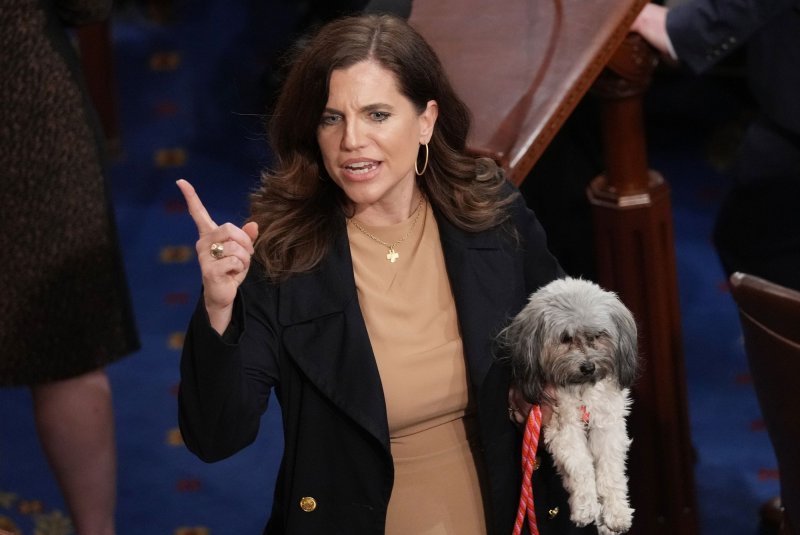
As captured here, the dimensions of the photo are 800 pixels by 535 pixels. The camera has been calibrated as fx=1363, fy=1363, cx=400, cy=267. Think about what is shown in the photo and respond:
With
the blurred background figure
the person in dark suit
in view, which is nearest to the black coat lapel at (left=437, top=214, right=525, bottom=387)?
the person in dark suit

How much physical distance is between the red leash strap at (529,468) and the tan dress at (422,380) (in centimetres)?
10

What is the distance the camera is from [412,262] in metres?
2.59

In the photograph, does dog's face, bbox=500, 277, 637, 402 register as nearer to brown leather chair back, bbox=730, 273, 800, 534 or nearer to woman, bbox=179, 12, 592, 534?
woman, bbox=179, 12, 592, 534

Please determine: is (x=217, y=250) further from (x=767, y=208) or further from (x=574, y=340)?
(x=767, y=208)

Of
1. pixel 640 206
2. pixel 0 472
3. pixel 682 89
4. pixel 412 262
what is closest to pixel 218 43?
pixel 682 89

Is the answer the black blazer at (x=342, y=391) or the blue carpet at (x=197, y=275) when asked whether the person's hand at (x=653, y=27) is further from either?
the blue carpet at (x=197, y=275)

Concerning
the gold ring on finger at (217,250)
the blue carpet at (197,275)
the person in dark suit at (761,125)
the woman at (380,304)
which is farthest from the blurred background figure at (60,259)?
the person in dark suit at (761,125)

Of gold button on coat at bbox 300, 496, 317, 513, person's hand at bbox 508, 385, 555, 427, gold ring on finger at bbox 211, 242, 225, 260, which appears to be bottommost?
gold button on coat at bbox 300, 496, 317, 513

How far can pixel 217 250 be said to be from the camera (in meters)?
2.17

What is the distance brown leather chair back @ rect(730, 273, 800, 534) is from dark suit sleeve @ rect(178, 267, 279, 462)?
930 mm

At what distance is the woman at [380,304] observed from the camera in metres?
2.45

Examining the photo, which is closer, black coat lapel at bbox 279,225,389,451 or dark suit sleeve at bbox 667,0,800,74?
black coat lapel at bbox 279,225,389,451

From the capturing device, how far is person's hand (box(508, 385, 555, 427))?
8.02 feet

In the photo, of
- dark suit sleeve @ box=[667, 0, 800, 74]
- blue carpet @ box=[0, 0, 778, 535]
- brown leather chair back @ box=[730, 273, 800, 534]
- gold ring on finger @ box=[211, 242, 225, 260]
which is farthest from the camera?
blue carpet @ box=[0, 0, 778, 535]
